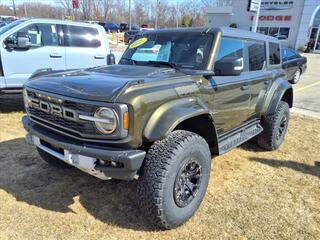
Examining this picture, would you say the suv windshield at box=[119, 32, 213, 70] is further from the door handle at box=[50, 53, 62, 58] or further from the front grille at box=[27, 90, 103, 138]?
the door handle at box=[50, 53, 62, 58]

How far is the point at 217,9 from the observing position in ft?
128

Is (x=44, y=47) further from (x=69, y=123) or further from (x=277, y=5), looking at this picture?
(x=277, y=5)

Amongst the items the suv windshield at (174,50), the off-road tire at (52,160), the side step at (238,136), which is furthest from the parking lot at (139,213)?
the suv windshield at (174,50)

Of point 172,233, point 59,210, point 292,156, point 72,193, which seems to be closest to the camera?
point 172,233

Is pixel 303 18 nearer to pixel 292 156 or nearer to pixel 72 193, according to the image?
pixel 292 156

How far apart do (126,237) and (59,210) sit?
2.75ft

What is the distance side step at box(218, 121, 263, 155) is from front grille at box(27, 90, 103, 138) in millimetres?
1604

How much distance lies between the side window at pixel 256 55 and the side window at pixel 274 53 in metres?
0.30

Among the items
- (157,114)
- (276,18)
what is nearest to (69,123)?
(157,114)

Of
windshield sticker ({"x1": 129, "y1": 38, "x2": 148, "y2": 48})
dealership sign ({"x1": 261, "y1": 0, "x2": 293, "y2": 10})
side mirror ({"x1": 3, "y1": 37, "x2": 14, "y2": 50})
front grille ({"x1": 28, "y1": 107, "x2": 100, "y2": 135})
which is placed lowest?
front grille ({"x1": 28, "y1": 107, "x2": 100, "y2": 135})

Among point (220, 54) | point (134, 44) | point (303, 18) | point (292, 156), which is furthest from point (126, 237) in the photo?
point (303, 18)

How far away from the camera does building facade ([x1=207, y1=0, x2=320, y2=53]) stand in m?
30.5

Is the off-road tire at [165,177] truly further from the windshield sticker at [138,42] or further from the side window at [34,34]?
the side window at [34,34]

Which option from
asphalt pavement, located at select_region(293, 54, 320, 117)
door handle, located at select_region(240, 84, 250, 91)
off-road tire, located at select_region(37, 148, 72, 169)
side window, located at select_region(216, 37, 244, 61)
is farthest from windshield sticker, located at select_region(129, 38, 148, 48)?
asphalt pavement, located at select_region(293, 54, 320, 117)
